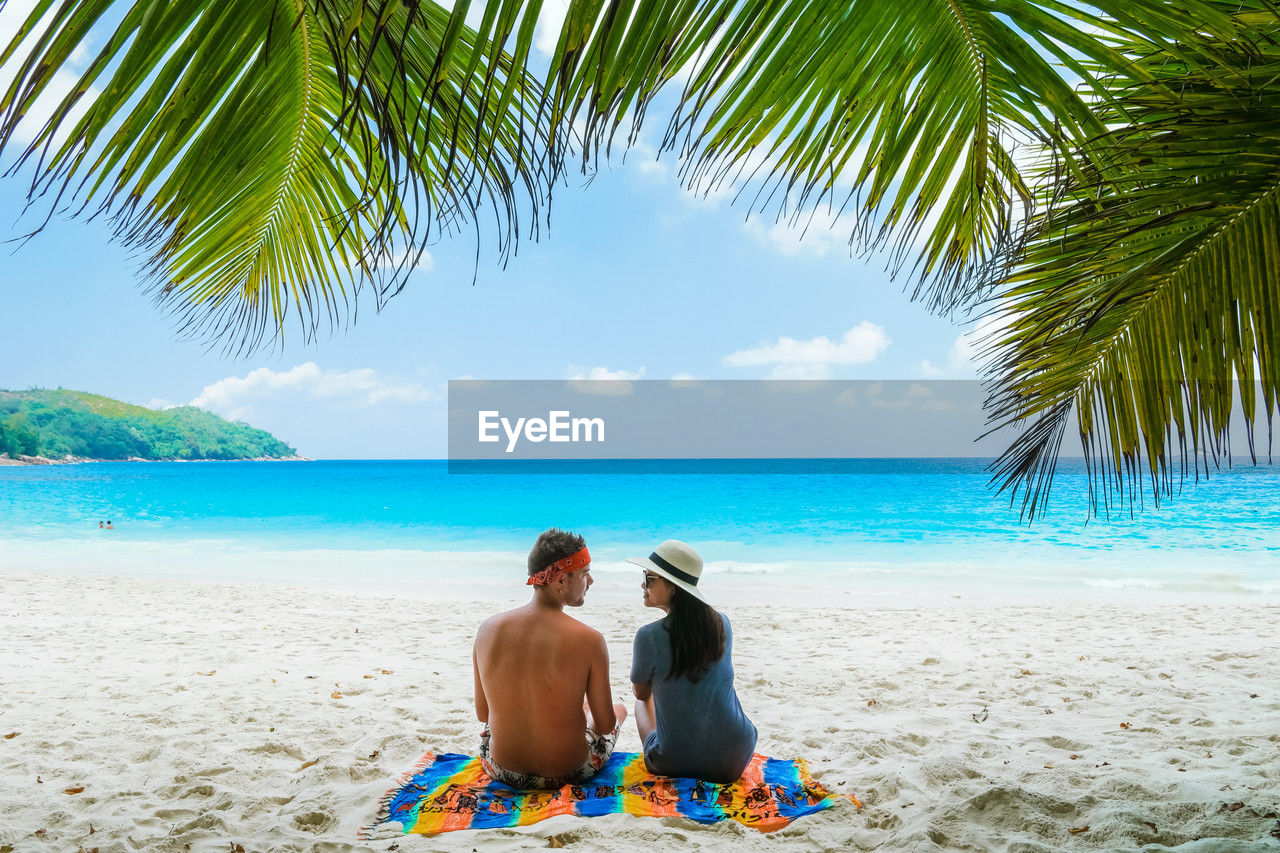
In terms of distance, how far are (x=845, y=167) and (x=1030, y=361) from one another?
3.18ft

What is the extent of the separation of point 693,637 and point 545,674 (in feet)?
1.73

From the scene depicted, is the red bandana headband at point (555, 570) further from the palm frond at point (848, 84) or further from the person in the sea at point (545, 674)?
the palm frond at point (848, 84)

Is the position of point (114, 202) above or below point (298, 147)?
below

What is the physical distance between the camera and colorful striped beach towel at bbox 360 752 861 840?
2572 millimetres

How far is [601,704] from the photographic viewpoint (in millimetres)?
2830

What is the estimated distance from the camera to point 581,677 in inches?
109

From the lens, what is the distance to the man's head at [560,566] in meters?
2.73

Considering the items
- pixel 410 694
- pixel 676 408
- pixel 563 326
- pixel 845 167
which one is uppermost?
pixel 563 326

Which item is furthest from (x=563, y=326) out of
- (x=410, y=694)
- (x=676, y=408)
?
(x=410, y=694)

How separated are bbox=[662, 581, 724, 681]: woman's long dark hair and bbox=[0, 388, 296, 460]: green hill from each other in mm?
70375

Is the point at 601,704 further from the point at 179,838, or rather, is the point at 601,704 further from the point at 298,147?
the point at 298,147

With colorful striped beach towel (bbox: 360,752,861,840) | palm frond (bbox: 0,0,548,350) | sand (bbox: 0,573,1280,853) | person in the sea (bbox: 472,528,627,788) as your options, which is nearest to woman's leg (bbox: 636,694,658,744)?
colorful striped beach towel (bbox: 360,752,861,840)

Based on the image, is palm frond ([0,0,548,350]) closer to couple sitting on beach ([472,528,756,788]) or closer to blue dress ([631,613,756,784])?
couple sitting on beach ([472,528,756,788])

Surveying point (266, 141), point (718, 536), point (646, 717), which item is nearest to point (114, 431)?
point (718, 536)
